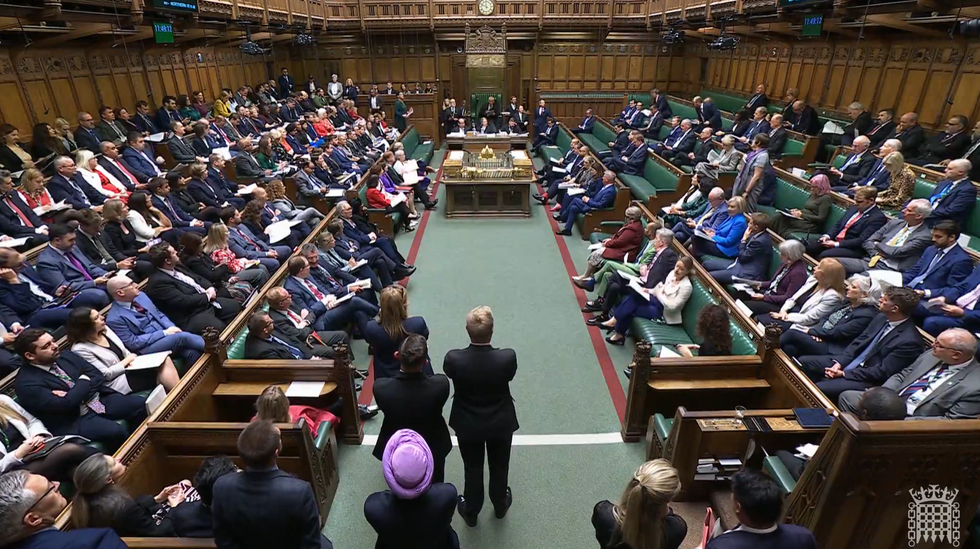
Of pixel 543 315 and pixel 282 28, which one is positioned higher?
pixel 282 28

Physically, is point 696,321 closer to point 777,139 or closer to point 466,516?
point 466,516

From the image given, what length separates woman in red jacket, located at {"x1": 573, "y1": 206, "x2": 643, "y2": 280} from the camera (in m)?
5.93

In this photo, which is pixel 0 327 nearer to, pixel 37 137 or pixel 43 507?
pixel 43 507

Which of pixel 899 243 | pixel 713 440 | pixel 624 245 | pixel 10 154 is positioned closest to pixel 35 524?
pixel 713 440

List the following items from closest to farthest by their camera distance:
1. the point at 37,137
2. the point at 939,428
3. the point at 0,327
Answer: the point at 939,428 < the point at 0,327 < the point at 37,137

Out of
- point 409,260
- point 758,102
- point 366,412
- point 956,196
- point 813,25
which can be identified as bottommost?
point 409,260

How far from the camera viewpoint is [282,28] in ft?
44.0

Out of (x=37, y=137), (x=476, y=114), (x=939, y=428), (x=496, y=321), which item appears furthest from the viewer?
(x=476, y=114)

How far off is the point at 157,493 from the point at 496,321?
3.44 metres

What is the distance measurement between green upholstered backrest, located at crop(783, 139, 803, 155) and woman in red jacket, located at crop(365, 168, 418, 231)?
6.50 m

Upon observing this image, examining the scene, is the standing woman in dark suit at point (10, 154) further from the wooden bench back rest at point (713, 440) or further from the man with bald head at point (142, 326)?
the wooden bench back rest at point (713, 440)

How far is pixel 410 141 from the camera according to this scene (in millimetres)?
13273

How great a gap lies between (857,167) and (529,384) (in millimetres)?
5769

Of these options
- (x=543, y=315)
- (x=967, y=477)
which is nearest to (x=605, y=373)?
(x=543, y=315)
